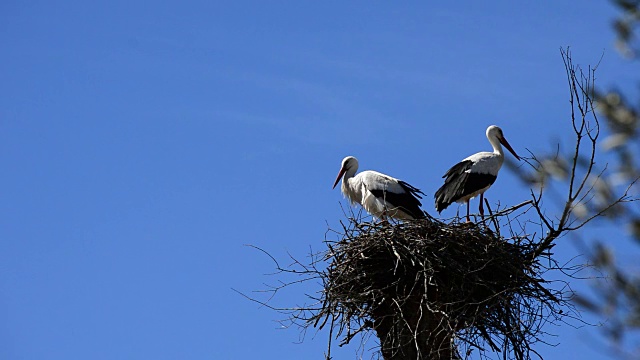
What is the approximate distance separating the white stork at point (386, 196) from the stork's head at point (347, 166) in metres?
0.48

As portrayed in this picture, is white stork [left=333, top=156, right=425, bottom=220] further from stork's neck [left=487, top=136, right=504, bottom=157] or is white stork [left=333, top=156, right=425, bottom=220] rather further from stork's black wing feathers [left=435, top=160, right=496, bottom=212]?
stork's neck [left=487, top=136, right=504, bottom=157]

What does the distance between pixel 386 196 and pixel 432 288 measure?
3.17 m

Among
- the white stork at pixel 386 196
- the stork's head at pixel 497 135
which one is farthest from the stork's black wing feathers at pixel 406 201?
the stork's head at pixel 497 135

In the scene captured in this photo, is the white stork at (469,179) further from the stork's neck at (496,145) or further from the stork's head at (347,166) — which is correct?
the stork's head at (347,166)

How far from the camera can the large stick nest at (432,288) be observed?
7812 mm

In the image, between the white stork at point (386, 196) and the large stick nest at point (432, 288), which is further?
the white stork at point (386, 196)

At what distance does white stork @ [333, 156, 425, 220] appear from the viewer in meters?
11.1

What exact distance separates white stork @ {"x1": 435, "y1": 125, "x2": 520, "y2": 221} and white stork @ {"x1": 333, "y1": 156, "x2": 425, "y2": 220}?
340 millimetres

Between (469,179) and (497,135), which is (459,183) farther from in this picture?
(497,135)

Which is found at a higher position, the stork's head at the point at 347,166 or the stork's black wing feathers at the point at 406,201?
the stork's head at the point at 347,166

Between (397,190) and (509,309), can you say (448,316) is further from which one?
(397,190)

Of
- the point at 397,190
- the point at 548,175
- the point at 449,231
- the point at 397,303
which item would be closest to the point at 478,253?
the point at 449,231

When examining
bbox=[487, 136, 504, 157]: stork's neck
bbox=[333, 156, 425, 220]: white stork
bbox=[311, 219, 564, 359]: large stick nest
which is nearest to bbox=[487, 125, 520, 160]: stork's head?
bbox=[487, 136, 504, 157]: stork's neck

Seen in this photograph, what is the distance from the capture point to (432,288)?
8.06 meters
